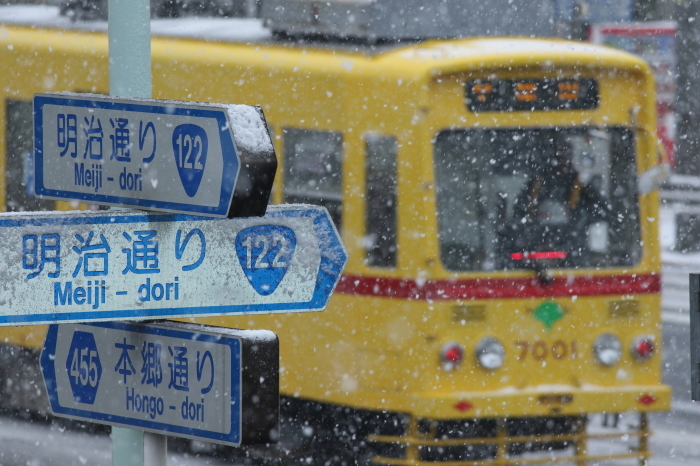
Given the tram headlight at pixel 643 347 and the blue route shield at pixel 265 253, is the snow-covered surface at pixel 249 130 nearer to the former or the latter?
the blue route shield at pixel 265 253

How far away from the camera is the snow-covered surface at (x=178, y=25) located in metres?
9.30

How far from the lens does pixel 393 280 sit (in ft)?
27.9

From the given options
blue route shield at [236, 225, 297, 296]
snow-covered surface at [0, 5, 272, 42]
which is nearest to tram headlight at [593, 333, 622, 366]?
snow-covered surface at [0, 5, 272, 42]

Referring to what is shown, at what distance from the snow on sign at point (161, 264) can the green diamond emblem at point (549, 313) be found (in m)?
5.23

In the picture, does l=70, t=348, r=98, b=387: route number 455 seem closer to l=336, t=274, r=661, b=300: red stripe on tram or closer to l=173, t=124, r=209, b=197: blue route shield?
l=173, t=124, r=209, b=197: blue route shield

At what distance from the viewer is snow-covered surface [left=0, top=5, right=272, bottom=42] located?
930 cm

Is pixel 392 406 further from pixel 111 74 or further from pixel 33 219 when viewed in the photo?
pixel 33 219

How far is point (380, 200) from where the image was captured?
27.9ft

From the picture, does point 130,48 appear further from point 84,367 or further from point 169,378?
point 169,378

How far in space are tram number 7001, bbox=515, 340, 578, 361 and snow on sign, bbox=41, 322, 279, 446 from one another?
5188 millimetres

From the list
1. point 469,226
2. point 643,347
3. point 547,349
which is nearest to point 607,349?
point 643,347

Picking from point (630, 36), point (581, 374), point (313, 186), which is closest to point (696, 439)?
point (581, 374)

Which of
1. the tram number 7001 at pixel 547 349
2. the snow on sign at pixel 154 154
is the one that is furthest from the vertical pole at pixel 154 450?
the tram number 7001 at pixel 547 349

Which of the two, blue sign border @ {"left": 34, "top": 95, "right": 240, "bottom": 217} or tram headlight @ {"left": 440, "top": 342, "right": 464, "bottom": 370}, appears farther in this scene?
tram headlight @ {"left": 440, "top": 342, "right": 464, "bottom": 370}
